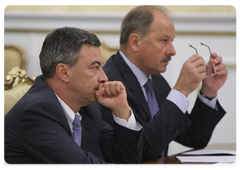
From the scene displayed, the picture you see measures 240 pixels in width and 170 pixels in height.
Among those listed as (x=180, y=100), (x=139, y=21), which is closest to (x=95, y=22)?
(x=139, y=21)

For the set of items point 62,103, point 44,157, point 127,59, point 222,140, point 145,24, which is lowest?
point 222,140

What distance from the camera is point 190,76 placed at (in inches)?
60.7

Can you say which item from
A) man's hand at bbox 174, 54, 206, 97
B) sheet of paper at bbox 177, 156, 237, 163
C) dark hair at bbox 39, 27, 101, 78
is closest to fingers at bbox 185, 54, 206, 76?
man's hand at bbox 174, 54, 206, 97

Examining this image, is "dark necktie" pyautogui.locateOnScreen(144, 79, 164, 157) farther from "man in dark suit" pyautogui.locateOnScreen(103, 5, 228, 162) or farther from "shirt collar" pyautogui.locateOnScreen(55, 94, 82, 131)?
"shirt collar" pyautogui.locateOnScreen(55, 94, 82, 131)

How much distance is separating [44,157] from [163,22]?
95 cm

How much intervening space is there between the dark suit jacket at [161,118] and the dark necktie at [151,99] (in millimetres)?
57

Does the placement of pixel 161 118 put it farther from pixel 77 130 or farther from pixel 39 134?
pixel 39 134

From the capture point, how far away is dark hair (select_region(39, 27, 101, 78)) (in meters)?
1.15

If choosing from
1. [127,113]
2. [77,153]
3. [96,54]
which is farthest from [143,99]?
[77,153]

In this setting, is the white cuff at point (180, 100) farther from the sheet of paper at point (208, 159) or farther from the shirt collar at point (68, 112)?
the shirt collar at point (68, 112)

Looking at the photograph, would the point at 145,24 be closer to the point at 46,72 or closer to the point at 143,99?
the point at 143,99

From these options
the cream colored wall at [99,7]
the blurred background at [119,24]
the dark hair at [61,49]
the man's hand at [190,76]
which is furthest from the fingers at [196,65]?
the cream colored wall at [99,7]

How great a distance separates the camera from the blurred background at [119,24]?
262 cm

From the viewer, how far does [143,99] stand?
160 cm
